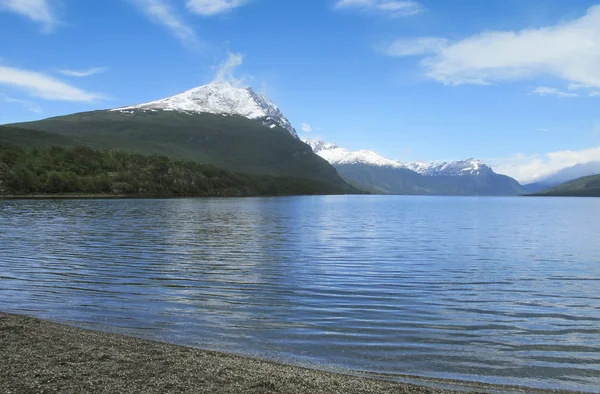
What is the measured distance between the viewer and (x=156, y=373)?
14641 mm

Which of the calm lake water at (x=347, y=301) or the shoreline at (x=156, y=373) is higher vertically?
the shoreline at (x=156, y=373)

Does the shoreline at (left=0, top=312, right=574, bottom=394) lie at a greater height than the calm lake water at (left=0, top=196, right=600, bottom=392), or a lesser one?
greater

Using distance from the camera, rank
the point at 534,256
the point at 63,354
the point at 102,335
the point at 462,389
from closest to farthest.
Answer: the point at 462,389, the point at 63,354, the point at 102,335, the point at 534,256

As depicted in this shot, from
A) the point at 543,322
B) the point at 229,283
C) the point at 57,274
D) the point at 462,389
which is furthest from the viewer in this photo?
the point at 57,274

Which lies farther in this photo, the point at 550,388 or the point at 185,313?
the point at 185,313

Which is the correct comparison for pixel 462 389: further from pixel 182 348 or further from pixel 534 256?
pixel 534 256

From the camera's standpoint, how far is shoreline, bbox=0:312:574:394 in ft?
44.5

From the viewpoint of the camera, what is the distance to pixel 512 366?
657 inches

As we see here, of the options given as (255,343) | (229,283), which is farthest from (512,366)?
(229,283)

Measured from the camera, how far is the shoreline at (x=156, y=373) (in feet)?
44.5

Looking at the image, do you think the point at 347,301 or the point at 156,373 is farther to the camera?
the point at 347,301

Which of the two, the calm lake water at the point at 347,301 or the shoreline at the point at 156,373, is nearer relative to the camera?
the shoreline at the point at 156,373

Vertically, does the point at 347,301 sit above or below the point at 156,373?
below

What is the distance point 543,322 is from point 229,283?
19723 millimetres
